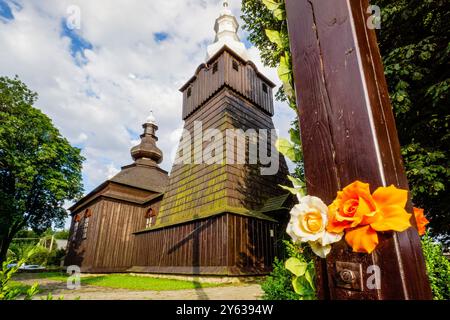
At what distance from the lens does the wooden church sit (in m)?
10.7

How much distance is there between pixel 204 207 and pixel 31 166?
12446 millimetres

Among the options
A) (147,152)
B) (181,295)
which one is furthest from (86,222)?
(181,295)

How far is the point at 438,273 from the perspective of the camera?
3.52m

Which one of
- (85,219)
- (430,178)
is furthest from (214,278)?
(85,219)

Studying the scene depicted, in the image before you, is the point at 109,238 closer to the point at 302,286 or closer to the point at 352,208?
the point at 302,286

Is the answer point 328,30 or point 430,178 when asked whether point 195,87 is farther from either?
point 328,30

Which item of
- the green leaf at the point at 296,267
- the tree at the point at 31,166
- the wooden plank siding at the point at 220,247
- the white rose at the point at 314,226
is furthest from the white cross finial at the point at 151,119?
the white rose at the point at 314,226

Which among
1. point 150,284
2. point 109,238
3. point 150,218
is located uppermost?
point 150,218

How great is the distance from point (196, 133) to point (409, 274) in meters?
15.0

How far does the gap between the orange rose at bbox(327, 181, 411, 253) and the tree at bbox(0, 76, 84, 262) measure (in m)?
18.1

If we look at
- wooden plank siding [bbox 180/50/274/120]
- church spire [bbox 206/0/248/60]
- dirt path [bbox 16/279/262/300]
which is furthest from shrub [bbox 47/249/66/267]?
church spire [bbox 206/0/248/60]

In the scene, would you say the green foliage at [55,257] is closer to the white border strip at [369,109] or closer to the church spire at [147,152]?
the church spire at [147,152]

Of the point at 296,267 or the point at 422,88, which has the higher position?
the point at 422,88

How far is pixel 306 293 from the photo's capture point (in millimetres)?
1387
